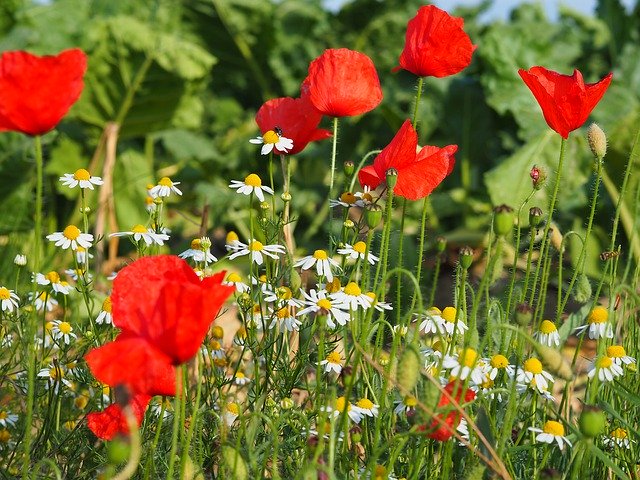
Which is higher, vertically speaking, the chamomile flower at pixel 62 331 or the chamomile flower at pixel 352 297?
the chamomile flower at pixel 352 297

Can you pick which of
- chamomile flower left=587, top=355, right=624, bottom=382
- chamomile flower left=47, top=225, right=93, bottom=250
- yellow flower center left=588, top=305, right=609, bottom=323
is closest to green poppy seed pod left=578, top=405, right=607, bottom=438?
chamomile flower left=587, top=355, right=624, bottom=382

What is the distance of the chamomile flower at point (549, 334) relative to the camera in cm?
176

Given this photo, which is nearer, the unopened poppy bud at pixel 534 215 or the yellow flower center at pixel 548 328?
the unopened poppy bud at pixel 534 215

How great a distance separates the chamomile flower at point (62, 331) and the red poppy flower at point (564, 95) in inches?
36.5

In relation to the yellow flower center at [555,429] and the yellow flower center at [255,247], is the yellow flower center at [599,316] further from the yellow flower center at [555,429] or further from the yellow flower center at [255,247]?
the yellow flower center at [255,247]

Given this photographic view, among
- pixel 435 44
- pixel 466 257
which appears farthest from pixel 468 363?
pixel 435 44

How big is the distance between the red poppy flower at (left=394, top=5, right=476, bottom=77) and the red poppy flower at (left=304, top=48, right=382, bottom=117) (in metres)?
0.08

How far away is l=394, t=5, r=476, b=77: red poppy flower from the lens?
1757 mm

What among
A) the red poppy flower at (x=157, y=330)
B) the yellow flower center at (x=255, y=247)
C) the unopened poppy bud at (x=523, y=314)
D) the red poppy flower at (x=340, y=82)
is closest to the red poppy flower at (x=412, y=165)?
the red poppy flower at (x=340, y=82)

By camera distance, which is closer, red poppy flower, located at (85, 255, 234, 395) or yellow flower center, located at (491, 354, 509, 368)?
red poppy flower, located at (85, 255, 234, 395)

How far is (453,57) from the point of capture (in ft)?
5.84

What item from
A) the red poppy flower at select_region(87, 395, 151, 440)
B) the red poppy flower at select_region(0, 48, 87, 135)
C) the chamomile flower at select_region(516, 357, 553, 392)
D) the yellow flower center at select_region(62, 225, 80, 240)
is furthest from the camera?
the yellow flower center at select_region(62, 225, 80, 240)

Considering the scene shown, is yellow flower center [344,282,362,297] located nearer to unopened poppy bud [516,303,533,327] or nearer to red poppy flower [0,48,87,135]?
unopened poppy bud [516,303,533,327]

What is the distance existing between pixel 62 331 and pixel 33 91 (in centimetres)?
68
